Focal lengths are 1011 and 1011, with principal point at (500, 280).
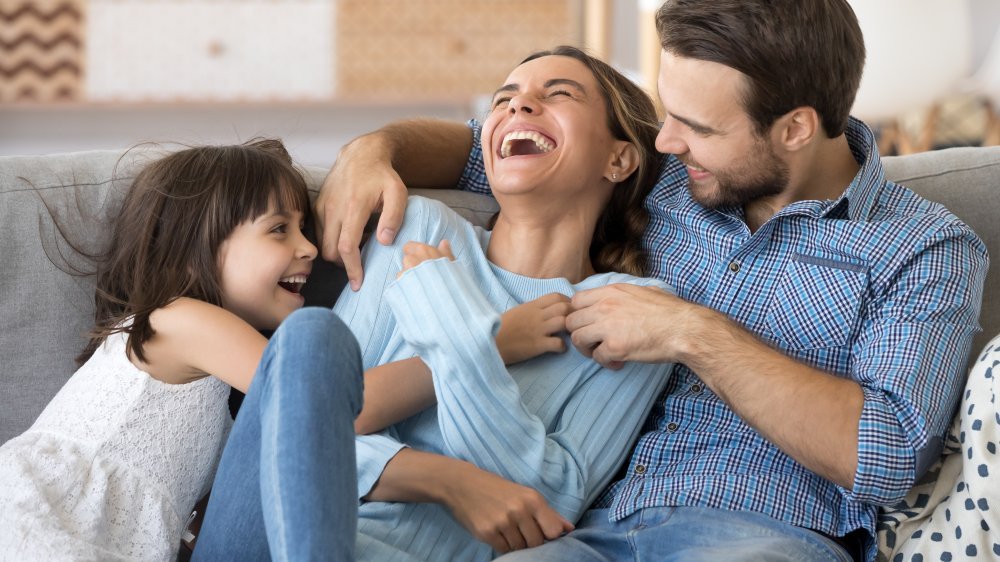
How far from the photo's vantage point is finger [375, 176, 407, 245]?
163 centimetres

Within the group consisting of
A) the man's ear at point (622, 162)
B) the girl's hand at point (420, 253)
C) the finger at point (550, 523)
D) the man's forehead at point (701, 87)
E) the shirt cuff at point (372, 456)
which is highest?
the man's forehead at point (701, 87)

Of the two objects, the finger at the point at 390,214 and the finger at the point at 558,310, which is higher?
the finger at the point at 390,214

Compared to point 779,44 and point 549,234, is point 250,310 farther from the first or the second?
point 779,44

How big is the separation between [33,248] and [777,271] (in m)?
1.16

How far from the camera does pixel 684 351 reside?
1416mm

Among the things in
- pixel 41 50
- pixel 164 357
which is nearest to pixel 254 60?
pixel 41 50

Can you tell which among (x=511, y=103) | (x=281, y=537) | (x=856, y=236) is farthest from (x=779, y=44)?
(x=281, y=537)

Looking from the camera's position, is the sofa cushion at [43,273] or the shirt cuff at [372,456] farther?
the sofa cushion at [43,273]

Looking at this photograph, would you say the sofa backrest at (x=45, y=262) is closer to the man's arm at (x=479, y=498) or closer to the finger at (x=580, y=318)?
the man's arm at (x=479, y=498)

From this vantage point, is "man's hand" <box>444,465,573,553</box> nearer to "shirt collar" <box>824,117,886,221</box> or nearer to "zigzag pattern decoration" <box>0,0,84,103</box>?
"shirt collar" <box>824,117,886,221</box>

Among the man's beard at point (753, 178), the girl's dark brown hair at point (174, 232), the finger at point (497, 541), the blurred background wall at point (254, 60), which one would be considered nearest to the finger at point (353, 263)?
the girl's dark brown hair at point (174, 232)

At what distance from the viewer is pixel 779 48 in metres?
1.54

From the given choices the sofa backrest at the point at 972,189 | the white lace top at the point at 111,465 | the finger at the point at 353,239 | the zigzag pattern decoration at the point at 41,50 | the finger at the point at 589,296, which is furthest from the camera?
the zigzag pattern decoration at the point at 41,50

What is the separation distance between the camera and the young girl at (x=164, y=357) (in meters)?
1.33
